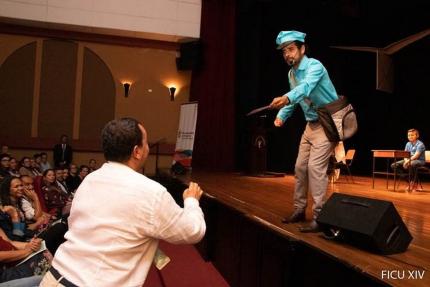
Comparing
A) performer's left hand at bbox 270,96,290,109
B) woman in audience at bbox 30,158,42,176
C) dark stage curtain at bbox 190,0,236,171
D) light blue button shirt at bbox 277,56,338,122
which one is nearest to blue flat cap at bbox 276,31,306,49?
light blue button shirt at bbox 277,56,338,122

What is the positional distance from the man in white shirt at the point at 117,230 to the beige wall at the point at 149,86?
22.9 ft

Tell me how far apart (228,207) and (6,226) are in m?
1.86

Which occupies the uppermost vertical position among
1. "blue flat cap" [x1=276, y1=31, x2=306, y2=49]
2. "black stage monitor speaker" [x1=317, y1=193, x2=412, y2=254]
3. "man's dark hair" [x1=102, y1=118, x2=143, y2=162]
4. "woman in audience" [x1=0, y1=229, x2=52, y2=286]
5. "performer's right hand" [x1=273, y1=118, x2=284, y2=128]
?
"blue flat cap" [x1=276, y1=31, x2=306, y2=49]

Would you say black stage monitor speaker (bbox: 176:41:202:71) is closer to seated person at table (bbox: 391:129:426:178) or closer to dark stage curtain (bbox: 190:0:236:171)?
dark stage curtain (bbox: 190:0:236:171)

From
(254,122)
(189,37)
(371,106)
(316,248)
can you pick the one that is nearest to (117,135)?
(316,248)

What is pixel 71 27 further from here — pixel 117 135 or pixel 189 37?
pixel 117 135

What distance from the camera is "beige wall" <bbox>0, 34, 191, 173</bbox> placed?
8281 mm

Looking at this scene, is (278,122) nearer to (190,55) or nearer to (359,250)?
(359,250)

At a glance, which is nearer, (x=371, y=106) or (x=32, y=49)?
(x=32, y=49)

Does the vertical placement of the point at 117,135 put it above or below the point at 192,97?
below

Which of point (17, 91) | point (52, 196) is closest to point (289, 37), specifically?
point (52, 196)

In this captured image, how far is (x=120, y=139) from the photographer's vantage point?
1424mm

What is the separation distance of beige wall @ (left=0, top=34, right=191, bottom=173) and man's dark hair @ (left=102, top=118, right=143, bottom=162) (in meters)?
6.92

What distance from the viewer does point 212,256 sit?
379 cm
